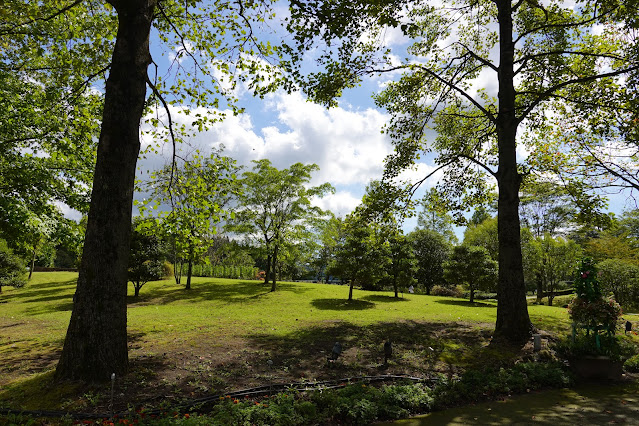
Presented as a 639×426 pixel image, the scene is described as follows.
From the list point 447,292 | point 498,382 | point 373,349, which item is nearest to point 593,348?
point 498,382

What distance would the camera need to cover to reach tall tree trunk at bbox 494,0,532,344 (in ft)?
29.1

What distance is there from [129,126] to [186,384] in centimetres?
425

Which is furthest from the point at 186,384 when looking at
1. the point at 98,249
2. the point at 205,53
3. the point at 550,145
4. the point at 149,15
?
the point at 550,145

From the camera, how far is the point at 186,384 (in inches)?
202

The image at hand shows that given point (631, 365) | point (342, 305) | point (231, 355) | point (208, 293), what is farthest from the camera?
point (208, 293)

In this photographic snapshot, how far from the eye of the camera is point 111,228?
5035 millimetres

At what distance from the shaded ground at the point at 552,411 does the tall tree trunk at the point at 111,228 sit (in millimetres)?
4524

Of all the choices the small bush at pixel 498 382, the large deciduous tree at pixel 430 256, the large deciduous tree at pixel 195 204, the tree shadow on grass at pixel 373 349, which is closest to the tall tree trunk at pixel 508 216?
the tree shadow on grass at pixel 373 349

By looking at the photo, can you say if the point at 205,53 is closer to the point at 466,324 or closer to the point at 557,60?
the point at 557,60

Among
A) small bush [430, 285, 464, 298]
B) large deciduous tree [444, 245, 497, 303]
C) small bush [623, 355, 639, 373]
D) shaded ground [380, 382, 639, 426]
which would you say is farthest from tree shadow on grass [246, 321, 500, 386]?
small bush [430, 285, 464, 298]

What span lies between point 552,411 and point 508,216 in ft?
17.9

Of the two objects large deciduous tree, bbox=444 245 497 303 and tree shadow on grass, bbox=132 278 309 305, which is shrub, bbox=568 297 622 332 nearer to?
large deciduous tree, bbox=444 245 497 303

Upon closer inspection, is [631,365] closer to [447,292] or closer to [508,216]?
[508,216]

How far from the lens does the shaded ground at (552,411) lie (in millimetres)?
4684
